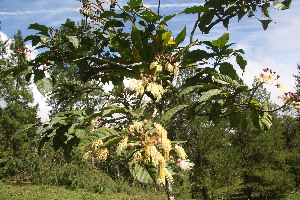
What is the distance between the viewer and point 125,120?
1.51 m

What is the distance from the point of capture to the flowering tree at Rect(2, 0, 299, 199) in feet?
4.10

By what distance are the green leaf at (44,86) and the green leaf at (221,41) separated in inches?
44.0

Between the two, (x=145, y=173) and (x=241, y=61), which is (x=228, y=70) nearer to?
(x=241, y=61)

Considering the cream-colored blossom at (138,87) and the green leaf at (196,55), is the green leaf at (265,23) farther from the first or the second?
the cream-colored blossom at (138,87)

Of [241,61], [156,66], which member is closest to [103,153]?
[156,66]

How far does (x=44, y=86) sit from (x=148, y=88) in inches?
25.9

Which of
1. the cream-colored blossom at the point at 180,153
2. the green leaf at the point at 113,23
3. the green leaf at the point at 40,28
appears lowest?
the cream-colored blossom at the point at 180,153

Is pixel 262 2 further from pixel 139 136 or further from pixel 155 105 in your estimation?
pixel 139 136

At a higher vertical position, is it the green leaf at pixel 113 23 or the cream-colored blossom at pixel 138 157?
the green leaf at pixel 113 23

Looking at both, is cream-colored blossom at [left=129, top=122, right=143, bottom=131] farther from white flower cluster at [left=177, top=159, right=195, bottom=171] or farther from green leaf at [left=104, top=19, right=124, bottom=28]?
green leaf at [left=104, top=19, right=124, bottom=28]

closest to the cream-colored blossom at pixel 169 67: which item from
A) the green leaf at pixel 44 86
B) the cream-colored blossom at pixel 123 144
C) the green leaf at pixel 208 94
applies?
the green leaf at pixel 208 94

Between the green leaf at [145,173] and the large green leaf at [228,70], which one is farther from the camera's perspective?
the large green leaf at [228,70]

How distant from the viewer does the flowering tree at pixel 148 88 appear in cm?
125

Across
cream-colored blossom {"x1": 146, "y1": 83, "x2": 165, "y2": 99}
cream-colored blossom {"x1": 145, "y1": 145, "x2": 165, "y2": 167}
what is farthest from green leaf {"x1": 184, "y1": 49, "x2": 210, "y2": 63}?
cream-colored blossom {"x1": 145, "y1": 145, "x2": 165, "y2": 167}
